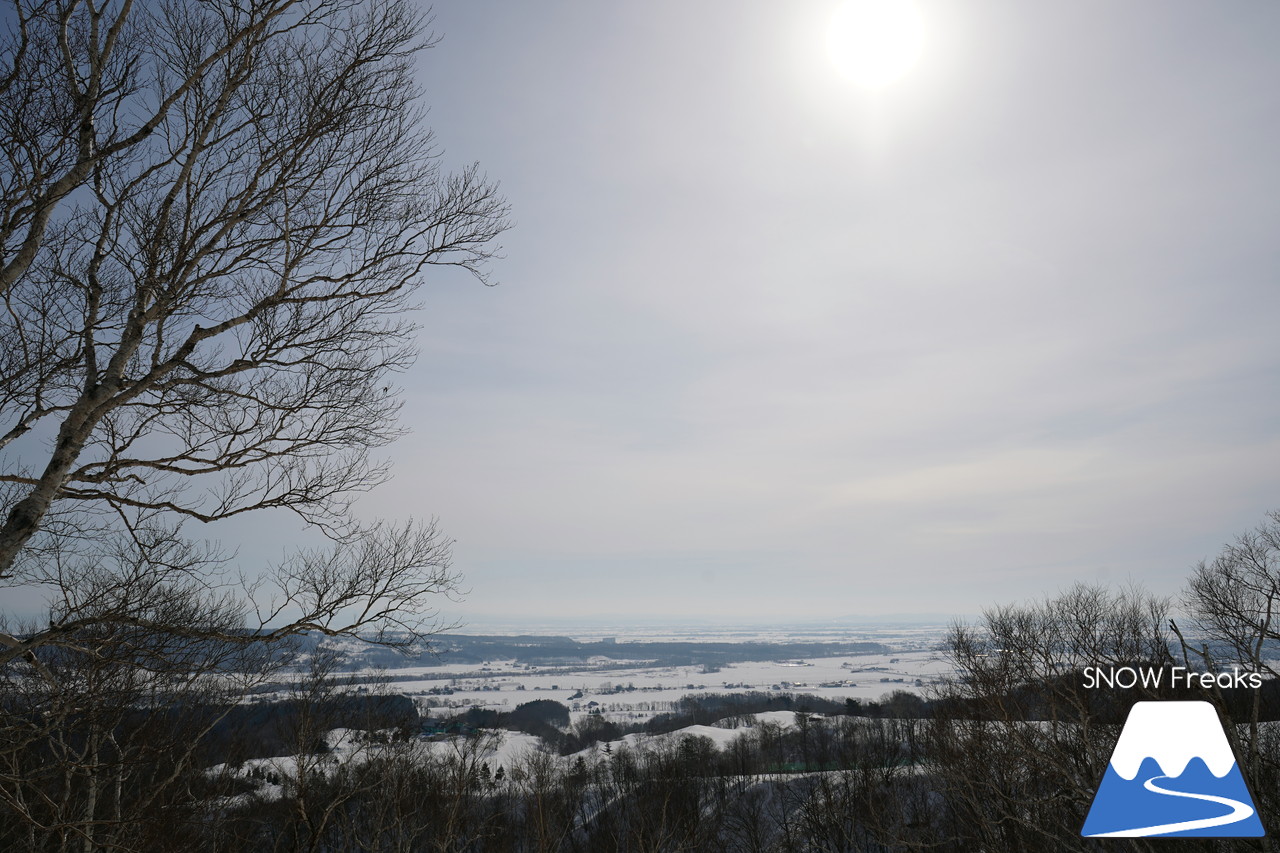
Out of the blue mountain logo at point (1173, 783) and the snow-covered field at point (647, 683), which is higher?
the blue mountain logo at point (1173, 783)

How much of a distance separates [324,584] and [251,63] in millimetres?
4679

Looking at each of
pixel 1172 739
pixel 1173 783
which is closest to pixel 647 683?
pixel 1172 739

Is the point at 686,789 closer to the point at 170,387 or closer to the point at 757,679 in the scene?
the point at 170,387

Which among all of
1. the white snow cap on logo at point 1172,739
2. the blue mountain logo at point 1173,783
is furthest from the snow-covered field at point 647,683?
the blue mountain logo at point 1173,783

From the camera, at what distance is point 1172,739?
11242mm

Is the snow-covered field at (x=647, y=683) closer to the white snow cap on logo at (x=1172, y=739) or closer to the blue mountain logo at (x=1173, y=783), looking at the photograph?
the white snow cap on logo at (x=1172, y=739)

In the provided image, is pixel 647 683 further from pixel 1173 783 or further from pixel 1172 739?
pixel 1173 783

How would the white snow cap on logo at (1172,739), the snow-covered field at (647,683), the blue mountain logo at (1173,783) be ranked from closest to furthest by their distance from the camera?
the blue mountain logo at (1173,783)
the white snow cap on logo at (1172,739)
the snow-covered field at (647,683)

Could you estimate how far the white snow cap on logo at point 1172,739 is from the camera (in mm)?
10148

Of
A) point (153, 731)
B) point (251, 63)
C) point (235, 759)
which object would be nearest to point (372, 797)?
point (235, 759)

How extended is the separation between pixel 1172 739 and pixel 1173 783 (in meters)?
1.03

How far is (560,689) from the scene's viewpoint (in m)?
157

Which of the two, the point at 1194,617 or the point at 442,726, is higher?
the point at 1194,617

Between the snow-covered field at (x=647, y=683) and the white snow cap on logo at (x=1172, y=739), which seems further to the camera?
the snow-covered field at (x=647, y=683)
